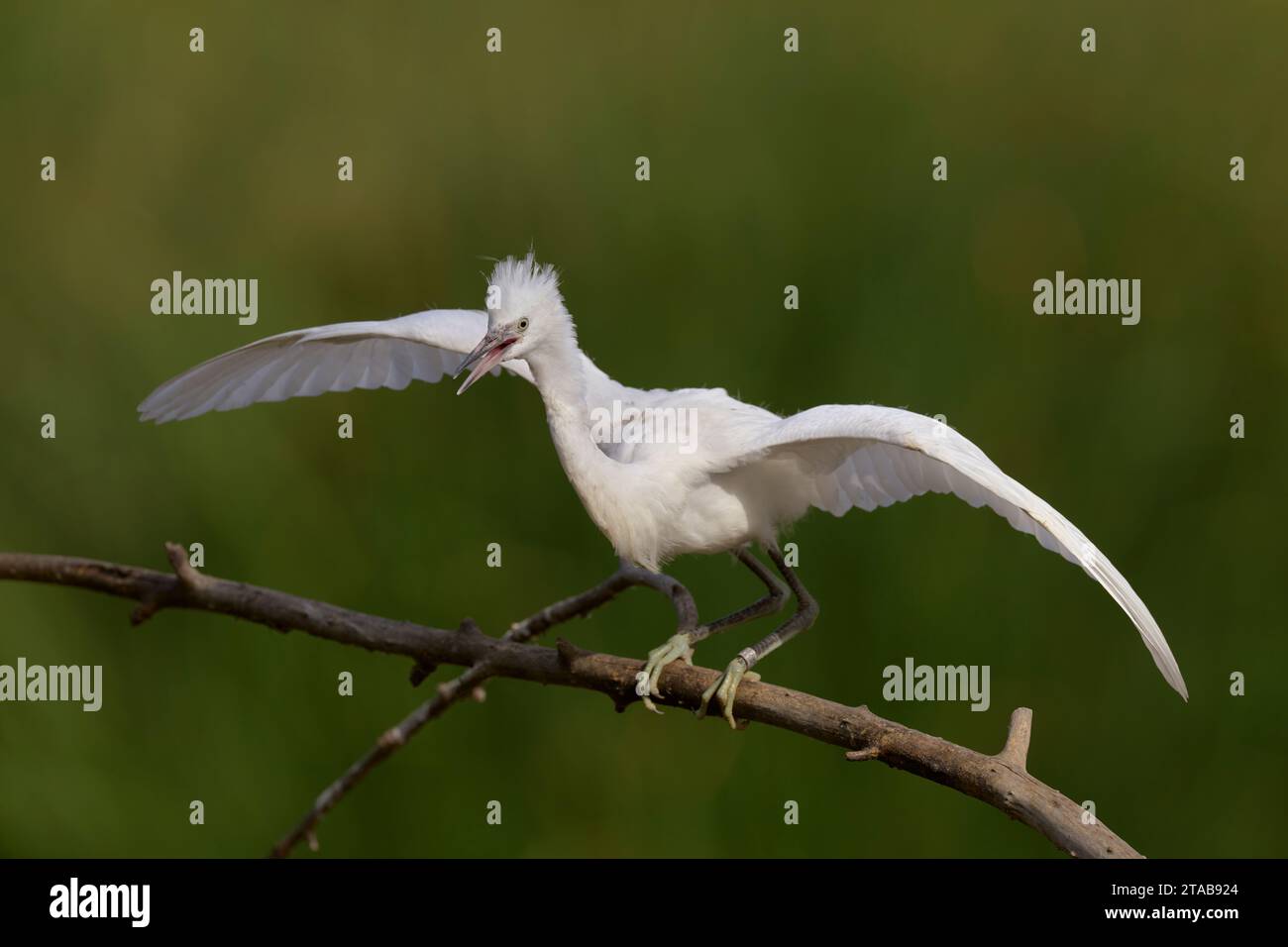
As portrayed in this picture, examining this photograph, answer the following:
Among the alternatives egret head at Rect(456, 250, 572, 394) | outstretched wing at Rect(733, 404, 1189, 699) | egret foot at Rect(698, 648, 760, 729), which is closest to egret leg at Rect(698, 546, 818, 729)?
egret foot at Rect(698, 648, 760, 729)

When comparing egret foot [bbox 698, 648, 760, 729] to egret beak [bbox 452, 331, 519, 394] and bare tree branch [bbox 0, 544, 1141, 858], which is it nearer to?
bare tree branch [bbox 0, 544, 1141, 858]

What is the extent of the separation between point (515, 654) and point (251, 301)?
55.6 inches

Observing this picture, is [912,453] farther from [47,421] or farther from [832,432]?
[47,421]

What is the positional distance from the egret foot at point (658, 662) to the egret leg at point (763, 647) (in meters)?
0.06

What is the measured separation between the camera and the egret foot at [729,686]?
147cm

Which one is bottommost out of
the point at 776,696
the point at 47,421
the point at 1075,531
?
the point at 776,696

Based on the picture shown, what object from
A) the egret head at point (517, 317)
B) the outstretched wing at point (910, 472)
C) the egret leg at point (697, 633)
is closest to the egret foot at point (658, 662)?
the egret leg at point (697, 633)

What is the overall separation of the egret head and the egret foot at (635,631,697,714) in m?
0.37

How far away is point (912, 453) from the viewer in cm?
147

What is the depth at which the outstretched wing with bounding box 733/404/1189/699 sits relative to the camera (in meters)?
1.22

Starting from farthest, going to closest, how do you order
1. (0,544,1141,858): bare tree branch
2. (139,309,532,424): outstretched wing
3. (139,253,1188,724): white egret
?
(139,309,532,424): outstretched wing → (139,253,1188,724): white egret → (0,544,1141,858): bare tree branch

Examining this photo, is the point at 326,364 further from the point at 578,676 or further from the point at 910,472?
the point at 910,472

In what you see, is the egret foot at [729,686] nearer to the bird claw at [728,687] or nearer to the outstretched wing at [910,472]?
the bird claw at [728,687]
